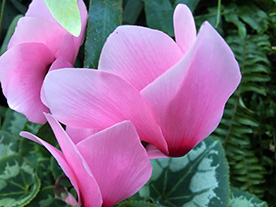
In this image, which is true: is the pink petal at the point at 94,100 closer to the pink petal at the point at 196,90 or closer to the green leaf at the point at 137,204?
the pink petal at the point at 196,90

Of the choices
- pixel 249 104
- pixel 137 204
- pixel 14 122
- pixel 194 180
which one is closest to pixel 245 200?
pixel 194 180

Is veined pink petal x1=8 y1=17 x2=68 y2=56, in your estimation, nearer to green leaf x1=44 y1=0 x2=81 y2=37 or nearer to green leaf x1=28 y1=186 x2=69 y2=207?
green leaf x1=44 y1=0 x2=81 y2=37

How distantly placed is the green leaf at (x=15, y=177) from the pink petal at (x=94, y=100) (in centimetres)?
43

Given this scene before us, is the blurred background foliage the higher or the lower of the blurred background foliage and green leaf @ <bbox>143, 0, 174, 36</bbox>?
the lower

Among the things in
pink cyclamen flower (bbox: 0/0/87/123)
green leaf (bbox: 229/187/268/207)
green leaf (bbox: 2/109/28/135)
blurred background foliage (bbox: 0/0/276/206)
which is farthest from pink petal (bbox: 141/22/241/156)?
green leaf (bbox: 2/109/28/135)

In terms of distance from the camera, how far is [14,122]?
89cm

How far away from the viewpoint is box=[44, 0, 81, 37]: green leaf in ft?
1.02

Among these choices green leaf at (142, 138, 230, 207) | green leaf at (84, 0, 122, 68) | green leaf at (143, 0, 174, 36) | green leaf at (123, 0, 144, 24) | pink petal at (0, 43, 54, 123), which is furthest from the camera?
green leaf at (123, 0, 144, 24)

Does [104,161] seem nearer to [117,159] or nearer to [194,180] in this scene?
[117,159]

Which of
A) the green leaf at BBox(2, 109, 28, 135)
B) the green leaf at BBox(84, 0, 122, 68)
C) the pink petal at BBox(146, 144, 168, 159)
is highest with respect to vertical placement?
the green leaf at BBox(84, 0, 122, 68)

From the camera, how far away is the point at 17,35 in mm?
364

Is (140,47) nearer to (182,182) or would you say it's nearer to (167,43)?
(167,43)

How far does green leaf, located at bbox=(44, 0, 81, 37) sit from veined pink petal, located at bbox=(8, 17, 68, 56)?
4 centimetres

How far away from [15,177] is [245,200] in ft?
1.40
